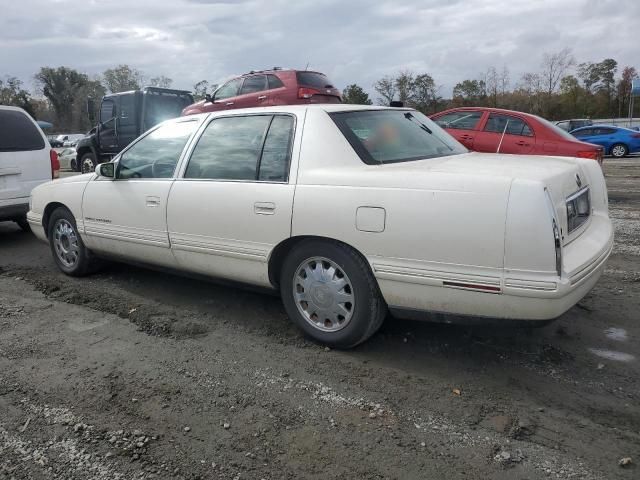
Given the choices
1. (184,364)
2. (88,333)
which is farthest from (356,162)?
(88,333)

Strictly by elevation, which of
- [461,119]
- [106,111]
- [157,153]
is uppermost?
[106,111]

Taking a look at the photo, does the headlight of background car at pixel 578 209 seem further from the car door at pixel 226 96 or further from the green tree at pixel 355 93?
the green tree at pixel 355 93

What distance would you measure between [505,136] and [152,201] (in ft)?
23.2

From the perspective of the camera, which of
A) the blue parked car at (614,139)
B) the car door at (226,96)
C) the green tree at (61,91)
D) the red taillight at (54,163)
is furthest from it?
the green tree at (61,91)

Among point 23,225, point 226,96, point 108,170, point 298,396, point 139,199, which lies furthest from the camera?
point 226,96

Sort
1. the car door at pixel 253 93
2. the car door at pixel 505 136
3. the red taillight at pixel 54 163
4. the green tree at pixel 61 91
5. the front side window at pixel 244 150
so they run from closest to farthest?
the front side window at pixel 244 150 → the red taillight at pixel 54 163 → the car door at pixel 505 136 → the car door at pixel 253 93 → the green tree at pixel 61 91

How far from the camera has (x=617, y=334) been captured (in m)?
3.81

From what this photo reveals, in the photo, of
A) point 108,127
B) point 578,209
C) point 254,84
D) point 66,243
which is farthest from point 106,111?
point 578,209

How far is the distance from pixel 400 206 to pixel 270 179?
107 centimetres

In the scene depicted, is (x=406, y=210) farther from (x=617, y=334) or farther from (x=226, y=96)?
(x=226, y=96)

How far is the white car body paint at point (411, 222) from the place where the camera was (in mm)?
2848

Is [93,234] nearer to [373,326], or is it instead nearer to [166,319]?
[166,319]

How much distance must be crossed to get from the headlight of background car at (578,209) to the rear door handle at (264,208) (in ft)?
6.02

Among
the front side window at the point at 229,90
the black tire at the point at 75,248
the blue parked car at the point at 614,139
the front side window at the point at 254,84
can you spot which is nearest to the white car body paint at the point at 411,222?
the black tire at the point at 75,248
